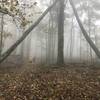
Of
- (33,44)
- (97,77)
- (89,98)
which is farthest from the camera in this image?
(33,44)

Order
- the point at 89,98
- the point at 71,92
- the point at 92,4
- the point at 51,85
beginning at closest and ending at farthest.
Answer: the point at 89,98
the point at 71,92
the point at 51,85
the point at 92,4

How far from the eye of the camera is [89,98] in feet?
25.7

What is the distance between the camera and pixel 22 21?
1045 centimetres

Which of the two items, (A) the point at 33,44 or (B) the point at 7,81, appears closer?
(B) the point at 7,81

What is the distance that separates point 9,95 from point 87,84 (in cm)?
391

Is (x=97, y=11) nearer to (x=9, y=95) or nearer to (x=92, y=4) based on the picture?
(x=92, y=4)

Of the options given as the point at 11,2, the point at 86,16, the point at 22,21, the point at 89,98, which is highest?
the point at 86,16

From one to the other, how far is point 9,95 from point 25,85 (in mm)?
1224

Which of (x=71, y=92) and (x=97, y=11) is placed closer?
(x=71, y=92)

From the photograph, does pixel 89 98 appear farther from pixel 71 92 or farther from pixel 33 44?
pixel 33 44

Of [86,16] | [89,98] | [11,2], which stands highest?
[86,16]

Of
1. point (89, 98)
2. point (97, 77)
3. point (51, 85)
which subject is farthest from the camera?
point (97, 77)

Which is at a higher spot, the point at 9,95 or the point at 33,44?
the point at 33,44

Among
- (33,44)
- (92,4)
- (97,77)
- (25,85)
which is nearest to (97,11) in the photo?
(92,4)
